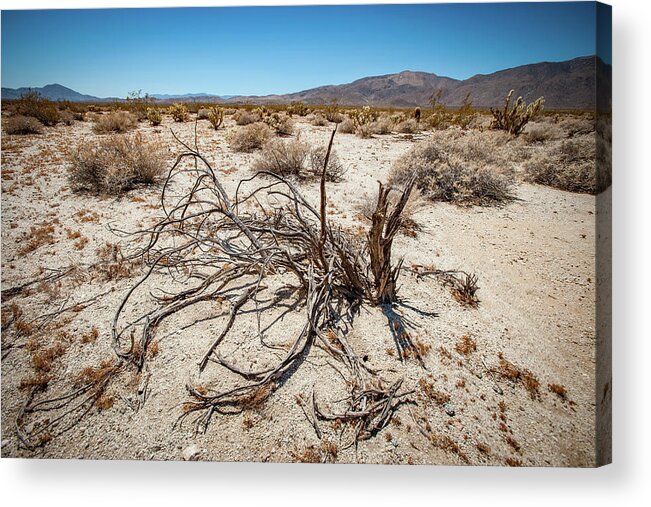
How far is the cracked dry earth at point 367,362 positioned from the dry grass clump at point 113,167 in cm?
117

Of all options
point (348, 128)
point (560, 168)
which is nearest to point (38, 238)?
point (560, 168)

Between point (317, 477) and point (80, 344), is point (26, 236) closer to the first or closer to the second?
point (80, 344)

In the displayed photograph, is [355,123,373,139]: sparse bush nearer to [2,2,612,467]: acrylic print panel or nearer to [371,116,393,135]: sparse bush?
[371,116,393,135]: sparse bush

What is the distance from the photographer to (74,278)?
2754mm

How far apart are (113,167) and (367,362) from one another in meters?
5.06

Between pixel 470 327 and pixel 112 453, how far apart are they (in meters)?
2.47

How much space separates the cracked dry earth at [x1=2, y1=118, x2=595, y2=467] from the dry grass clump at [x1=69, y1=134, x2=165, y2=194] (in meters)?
1.17

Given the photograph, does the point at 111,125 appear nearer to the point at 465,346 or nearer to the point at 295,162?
the point at 295,162

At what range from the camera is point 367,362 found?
6.74 ft

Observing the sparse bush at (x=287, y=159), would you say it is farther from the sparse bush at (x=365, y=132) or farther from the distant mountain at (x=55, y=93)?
the sparse bush at (x=365, y=132)

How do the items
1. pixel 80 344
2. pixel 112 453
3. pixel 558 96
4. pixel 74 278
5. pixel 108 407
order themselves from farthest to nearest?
pixel 74 278 → pixel 558 96 → pixel 80 344 → pixel 108 407 → pixel 112 453

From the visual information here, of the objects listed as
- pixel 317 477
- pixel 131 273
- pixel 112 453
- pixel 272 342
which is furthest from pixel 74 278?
pixel 317 477

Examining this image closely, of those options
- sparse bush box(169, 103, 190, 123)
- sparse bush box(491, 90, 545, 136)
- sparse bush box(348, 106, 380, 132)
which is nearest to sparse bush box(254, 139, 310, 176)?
sparse bush box(491, 90, 545, 136)

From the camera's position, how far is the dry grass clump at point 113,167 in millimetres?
4766
